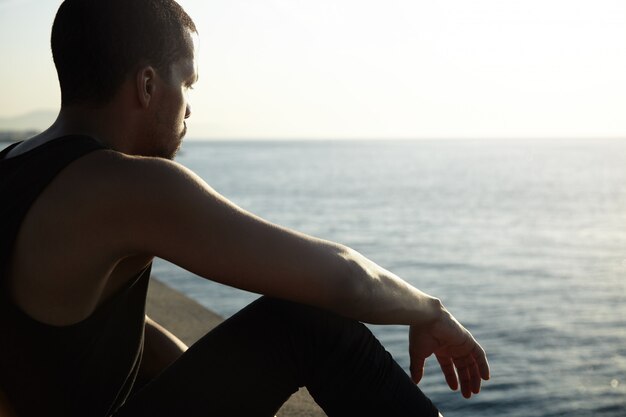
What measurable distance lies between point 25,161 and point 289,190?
125ft

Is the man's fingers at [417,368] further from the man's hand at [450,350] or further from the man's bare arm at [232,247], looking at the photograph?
the man's bare arm at [232,247]

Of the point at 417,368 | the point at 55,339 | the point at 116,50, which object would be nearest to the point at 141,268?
the point at 55,339

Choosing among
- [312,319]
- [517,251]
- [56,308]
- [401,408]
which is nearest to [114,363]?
[56,308]

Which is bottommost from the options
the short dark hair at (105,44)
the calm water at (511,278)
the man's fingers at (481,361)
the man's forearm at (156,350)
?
the calm water at (511,278)

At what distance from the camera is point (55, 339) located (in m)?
1.72

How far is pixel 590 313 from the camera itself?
958 cm

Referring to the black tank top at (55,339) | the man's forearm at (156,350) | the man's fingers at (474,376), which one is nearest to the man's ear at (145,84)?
the black tank top at (55,339)

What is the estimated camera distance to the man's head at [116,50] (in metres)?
1.86

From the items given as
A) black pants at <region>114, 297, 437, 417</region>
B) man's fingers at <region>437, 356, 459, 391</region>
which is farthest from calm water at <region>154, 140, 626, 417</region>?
black pants at <region>114, 297, 437, 417</region>

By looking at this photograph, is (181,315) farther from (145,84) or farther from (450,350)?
(145,84)

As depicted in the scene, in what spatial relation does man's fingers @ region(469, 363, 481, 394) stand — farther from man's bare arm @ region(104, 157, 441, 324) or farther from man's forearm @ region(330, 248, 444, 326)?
man's bare arm @ region(104, 157, 441, 324)

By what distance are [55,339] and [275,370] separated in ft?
1.73

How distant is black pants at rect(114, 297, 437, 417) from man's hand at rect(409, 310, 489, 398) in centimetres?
28

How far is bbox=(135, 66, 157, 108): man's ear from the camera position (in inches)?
74.0
